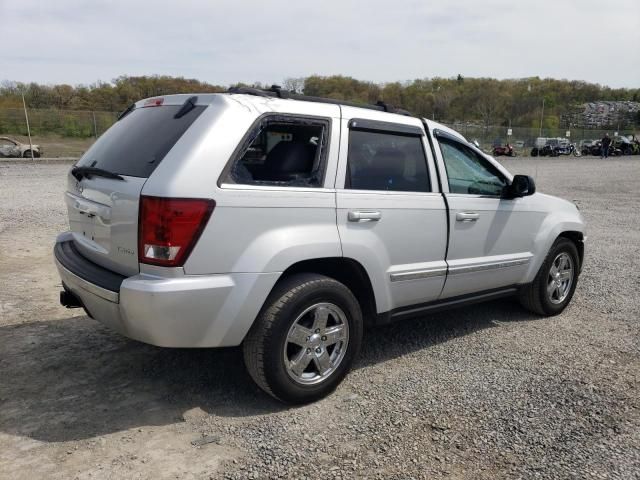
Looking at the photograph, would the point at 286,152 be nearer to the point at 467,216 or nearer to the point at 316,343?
the point at 316,343

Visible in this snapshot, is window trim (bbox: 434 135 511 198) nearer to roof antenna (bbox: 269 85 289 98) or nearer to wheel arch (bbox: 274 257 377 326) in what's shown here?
wheel arch (bbox: 274 257 377 326)

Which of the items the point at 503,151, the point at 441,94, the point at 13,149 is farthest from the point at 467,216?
the point at 441,94

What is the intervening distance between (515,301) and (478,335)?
3.09ft

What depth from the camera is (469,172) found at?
14.4 ft

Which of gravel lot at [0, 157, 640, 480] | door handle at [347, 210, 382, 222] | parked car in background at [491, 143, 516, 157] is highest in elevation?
door handle at [347, 210, 382, 222]

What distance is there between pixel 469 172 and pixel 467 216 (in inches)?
17.0

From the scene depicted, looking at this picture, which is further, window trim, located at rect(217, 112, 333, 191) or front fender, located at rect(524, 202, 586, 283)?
front fender, located at rect(524, 202, 586, 283)

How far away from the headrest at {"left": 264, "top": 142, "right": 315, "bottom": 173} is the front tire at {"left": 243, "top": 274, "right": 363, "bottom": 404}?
679 mm

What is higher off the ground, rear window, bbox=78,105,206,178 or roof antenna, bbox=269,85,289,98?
roof antenna, bbox=269,85,289,98

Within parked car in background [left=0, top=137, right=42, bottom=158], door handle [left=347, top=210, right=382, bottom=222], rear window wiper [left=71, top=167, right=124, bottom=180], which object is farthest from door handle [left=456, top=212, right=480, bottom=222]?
parked car in background [left=0, top=137, right=42, bottom=158]

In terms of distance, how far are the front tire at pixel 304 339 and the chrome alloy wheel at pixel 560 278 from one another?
8.23 feet

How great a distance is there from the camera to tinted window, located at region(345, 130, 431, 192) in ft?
11.8

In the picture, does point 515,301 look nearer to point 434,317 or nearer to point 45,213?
point 434,317

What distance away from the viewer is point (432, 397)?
139 inches
